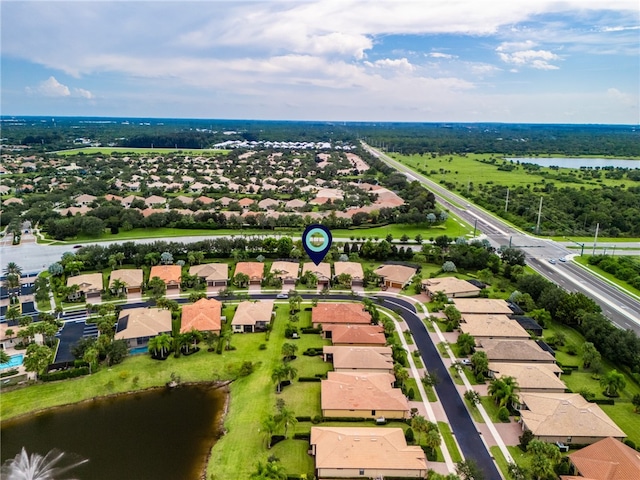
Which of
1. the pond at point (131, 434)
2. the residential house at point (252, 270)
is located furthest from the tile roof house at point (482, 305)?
the pond at point (131, 434)

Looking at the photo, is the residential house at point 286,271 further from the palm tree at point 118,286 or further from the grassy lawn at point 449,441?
the grassy lawn at point 449,441

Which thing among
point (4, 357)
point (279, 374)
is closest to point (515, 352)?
point (279, 374)

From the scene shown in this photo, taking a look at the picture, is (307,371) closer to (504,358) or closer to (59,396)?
(504,358)

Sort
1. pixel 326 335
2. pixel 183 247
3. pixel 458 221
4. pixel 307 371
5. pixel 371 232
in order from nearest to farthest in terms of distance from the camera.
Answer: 1. pixel 307 371
2. pixel 326 335
3. pixel 183 247
4. pixel 371 232
5. pixel 458 221

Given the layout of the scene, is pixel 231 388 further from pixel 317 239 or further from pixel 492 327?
pixel 492 327

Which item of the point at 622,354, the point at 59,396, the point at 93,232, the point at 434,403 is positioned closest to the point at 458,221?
the point at 622,354

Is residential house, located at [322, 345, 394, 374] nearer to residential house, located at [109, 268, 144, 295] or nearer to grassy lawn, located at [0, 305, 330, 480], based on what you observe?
grassy lawn, located at [0, 305, 330, 480]

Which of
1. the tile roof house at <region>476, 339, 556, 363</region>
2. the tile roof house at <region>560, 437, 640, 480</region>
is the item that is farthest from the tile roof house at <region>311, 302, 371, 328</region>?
the tile roof house at <region>560, 437, 640, 480</region>
